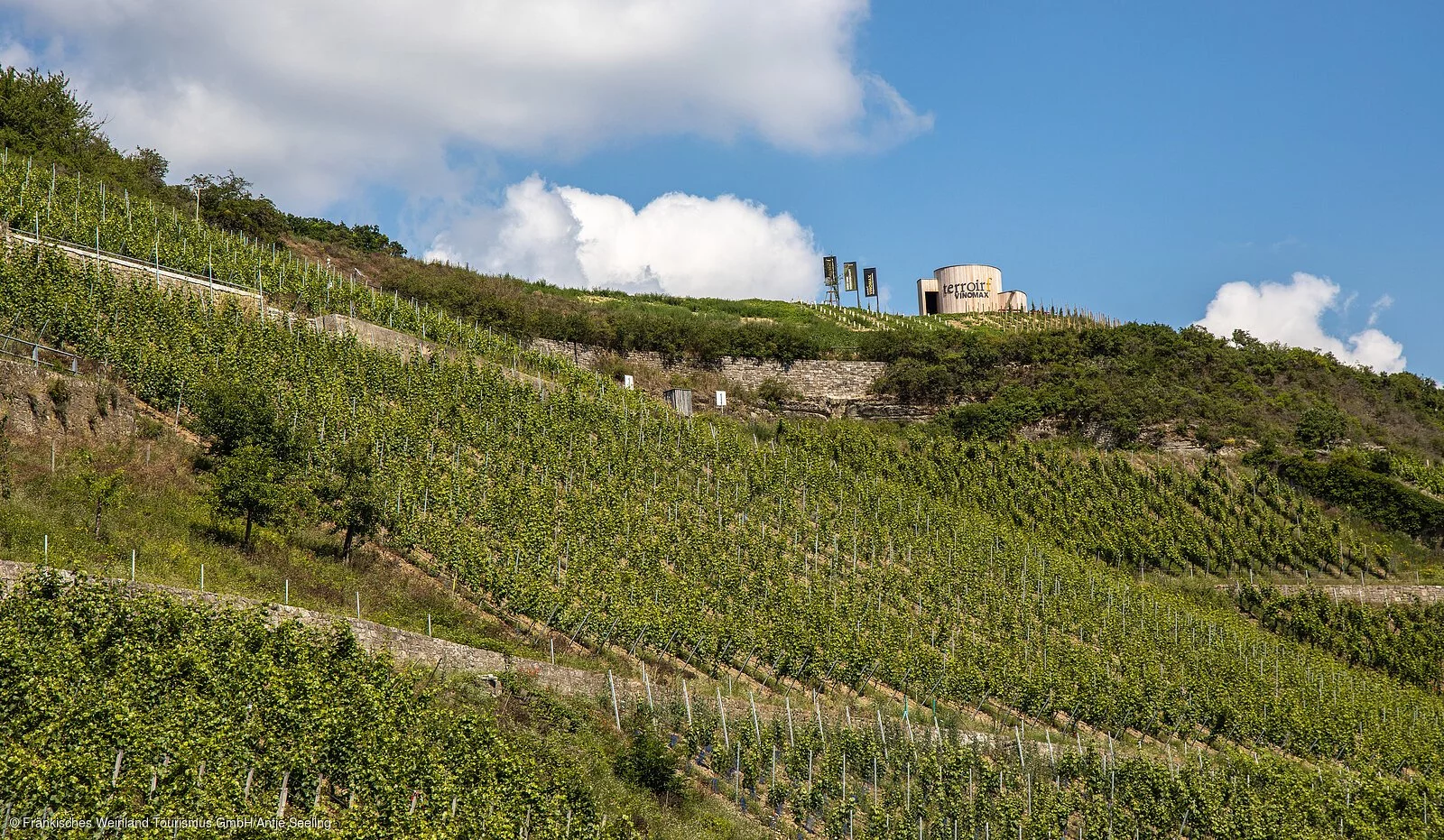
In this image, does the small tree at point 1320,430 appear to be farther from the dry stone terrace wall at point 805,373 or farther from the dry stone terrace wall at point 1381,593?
the dry stone terrace wall at point 805,373

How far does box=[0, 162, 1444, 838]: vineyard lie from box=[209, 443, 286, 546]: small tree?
2.51m

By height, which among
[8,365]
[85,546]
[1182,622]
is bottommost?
[1182,622]

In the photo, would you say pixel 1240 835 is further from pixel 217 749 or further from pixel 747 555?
pixel 217 749

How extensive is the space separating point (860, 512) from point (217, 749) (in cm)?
2954

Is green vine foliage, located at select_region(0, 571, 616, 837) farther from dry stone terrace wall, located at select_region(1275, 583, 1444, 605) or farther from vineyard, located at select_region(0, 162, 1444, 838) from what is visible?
dry stone terrace wall, located at select_region(1275, 583, 1444, 605)

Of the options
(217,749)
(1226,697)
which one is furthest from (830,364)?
(217,749)

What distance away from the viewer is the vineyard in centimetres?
2570

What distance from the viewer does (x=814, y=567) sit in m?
38.3

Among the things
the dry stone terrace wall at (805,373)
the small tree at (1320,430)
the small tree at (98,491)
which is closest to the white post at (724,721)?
the small tree at (98,491)

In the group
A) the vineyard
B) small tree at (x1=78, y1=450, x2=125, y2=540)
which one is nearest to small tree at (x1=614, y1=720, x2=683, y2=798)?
the vineyard

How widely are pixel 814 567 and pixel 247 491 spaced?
1856 centimetres

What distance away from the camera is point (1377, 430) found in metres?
57.8

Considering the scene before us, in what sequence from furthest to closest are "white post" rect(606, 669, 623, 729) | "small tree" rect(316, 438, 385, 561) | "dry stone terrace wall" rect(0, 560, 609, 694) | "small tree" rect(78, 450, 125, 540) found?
"small tree" rect(316, 438, 385, 561) → "white post" rect(606, 669, 623, 729) → "small tree" rect(78, 450, 125, 540) → "dry stone terrace wall" rect(0, 560, 609, 694)

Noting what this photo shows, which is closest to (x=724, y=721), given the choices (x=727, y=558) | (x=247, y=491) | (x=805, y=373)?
(x=727, y=558)
